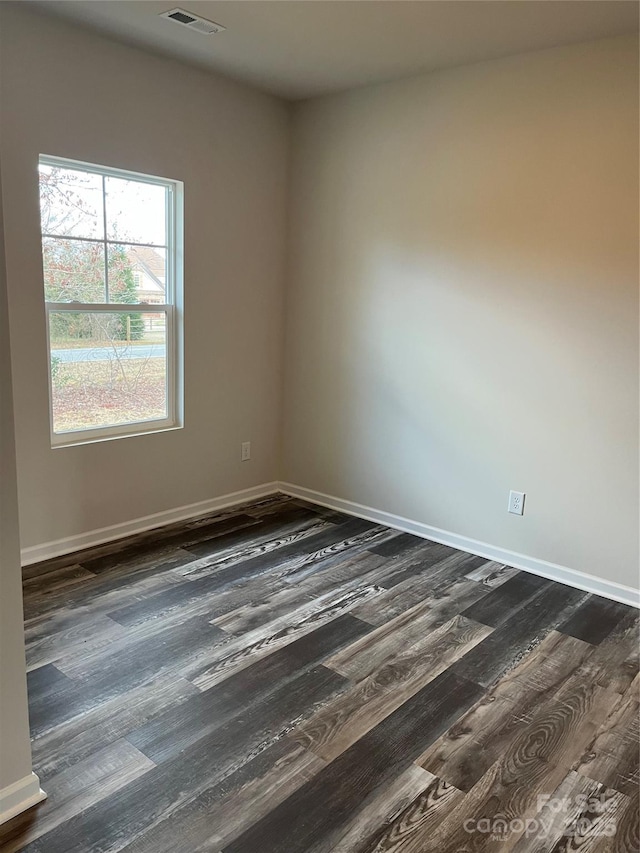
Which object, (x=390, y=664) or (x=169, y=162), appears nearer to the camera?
(x=390, y=664)

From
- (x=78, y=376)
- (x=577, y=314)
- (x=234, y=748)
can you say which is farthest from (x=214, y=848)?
(x=577, y=314)

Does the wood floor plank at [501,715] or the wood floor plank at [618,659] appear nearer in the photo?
the wood floor plank at [501,715]

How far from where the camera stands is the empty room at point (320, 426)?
1899 millimetres

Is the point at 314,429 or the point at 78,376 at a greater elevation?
the point at 78,376

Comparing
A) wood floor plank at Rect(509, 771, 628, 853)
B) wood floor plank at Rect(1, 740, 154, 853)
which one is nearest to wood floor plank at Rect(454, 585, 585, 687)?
wood floor plank at Rect(509, 771, 628, 853)

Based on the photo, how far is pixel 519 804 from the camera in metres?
1.84

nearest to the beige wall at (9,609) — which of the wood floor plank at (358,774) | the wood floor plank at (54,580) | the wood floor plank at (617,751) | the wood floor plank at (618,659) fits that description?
the wood floor plank at (358,774)

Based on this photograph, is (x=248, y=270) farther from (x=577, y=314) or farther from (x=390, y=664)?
(x=390, y=664)

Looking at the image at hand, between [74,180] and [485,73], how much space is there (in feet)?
7.02

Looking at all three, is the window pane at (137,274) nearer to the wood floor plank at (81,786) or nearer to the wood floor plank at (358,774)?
the wood floor plank at (81,786)

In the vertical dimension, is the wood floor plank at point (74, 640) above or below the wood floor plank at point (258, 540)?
below

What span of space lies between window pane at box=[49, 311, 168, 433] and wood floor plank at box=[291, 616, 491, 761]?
2.02 metres

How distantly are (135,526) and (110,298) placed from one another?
4.27 ft

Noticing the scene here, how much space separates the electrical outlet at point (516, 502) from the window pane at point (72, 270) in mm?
2428
